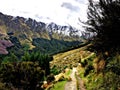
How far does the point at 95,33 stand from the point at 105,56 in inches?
A: 98.5

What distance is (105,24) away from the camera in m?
24.6

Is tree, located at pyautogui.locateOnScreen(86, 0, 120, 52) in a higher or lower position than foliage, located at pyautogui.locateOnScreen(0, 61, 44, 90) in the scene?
higher

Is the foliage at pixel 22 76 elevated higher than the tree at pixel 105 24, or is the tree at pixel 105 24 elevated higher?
the tree at pixel 105 24

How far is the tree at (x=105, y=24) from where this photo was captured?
941 inches

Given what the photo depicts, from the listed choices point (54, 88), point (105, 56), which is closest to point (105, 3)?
point (105, 56)

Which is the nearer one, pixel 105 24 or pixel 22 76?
pixel 105 24

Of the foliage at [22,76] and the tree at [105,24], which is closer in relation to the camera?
the tree at [105,24]

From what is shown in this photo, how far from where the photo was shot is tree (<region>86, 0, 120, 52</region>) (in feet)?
78.4

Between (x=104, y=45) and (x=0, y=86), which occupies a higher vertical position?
(x=104, y=45)

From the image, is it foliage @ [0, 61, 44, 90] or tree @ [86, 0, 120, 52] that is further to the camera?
foliage @ [0, 61, 44, 90]

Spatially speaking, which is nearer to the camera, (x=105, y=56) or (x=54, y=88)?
(x=105, y=56)

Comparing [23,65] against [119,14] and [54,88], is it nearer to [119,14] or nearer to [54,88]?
[54,88]

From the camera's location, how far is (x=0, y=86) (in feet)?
132

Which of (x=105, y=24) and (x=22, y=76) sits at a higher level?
(x=105, y=24)
